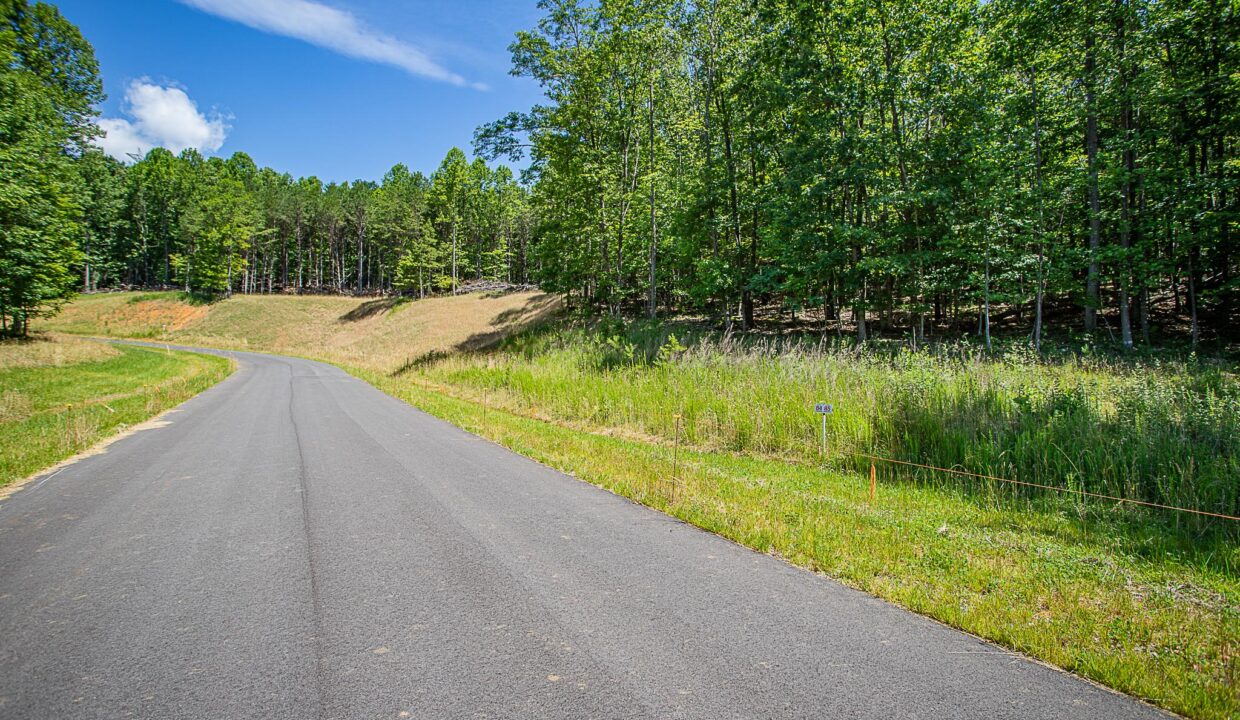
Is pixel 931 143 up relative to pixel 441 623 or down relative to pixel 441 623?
up

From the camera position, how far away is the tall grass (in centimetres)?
642

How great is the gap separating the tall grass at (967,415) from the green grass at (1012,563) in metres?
1.01

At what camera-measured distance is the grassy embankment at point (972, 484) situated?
348 centimetres

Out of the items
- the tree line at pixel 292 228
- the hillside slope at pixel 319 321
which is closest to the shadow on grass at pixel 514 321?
the hillside slope at pixel 319 321

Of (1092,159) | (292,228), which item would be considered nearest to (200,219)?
(292,228)

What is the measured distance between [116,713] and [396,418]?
38.0ft

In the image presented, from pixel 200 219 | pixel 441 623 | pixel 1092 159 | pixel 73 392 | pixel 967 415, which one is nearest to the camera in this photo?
pixel 441 623

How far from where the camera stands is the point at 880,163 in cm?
1850

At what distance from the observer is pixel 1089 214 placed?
1691 cm

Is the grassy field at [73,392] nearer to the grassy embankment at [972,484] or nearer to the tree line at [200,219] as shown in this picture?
the tree line at [200,219]

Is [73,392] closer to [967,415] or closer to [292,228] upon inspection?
[967,415]

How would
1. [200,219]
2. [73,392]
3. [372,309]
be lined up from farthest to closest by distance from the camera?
[200,219] → [372,309] → [73,392]

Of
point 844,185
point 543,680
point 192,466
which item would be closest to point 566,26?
point 844,185

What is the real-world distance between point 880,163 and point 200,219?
2804 inches
